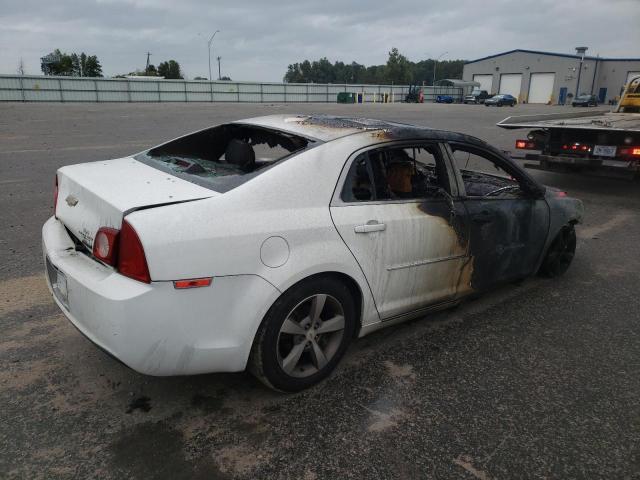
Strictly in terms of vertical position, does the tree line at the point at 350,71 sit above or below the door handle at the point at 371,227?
above

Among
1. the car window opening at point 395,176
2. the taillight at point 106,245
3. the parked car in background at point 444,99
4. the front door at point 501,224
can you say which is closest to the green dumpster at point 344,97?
the parked car in background at point 444,99

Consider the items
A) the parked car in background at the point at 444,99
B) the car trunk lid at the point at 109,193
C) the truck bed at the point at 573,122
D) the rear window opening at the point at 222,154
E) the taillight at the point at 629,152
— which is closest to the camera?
the car trunk lid at the point at 109,193

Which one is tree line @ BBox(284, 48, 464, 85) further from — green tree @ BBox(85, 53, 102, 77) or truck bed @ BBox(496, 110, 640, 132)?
truck bed @ BBox(496, 110, 640, 132)

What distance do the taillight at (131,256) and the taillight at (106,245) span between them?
4cm

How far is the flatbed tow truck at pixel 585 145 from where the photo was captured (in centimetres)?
813

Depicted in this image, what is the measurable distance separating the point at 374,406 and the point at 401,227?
3.47 feet

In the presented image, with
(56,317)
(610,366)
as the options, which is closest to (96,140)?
(56,317)

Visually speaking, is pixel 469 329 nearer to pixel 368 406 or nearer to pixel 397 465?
pixel 368 406

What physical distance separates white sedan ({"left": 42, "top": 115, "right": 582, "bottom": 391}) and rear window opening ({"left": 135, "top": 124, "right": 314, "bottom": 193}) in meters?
0.01

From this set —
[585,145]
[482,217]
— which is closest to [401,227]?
[482,217]

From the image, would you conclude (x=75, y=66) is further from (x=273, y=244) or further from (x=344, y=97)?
(x=273, y=244)

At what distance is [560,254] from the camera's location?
4.73 metres

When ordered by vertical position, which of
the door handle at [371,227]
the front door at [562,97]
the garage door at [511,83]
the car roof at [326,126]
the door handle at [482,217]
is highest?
the garage door at [511,83]

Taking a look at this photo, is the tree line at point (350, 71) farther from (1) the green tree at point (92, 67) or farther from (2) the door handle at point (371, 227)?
(2) the door handle at point (371, 227)
